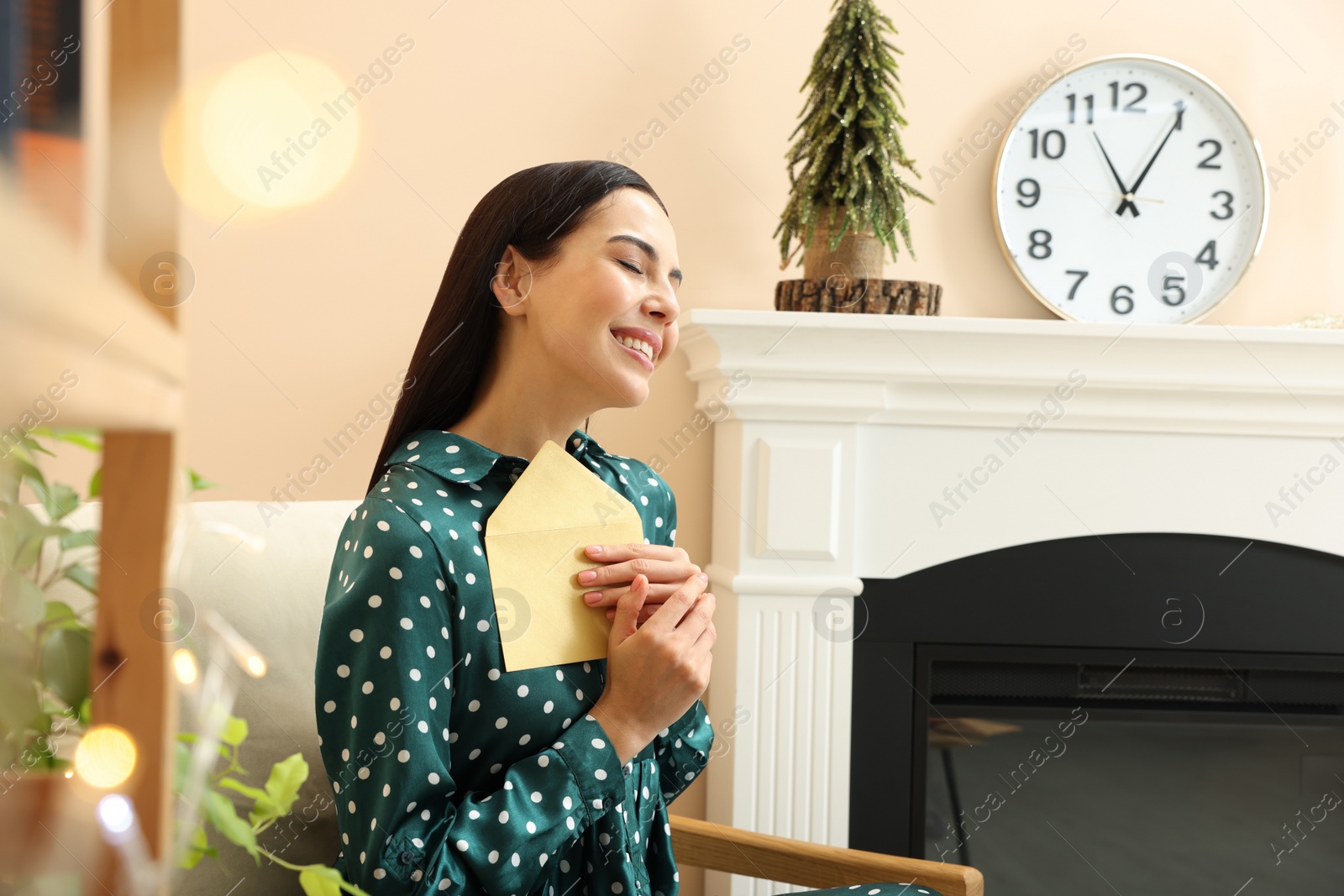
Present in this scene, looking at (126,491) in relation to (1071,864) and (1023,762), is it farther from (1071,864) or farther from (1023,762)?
(1071,864)

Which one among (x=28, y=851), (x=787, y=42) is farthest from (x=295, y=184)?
(x=28, y=851)

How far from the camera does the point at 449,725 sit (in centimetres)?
88

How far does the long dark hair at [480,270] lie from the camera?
98 cm

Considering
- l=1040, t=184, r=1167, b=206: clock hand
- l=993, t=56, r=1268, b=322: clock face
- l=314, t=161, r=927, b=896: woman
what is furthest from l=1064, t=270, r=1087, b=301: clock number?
l=314, t=161, r=927, b=896: woman

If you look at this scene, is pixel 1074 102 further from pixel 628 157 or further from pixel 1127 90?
pixel 628 157

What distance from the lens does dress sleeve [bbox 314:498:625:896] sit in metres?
0.79

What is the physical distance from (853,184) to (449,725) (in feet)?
3.45

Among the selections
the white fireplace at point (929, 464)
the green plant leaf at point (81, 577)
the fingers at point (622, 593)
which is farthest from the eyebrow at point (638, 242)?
the green plant leaf at point (81, 577)

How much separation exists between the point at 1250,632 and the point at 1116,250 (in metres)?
0.71

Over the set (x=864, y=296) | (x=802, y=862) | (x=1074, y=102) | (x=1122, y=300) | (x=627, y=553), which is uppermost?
(x=1074, y=102)

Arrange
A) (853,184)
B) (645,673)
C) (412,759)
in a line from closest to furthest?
1. (412,759)
2. (645,673)
3. (853,184)

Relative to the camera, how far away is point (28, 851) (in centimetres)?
25

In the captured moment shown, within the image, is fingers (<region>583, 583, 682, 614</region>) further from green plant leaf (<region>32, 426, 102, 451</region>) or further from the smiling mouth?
green plant leaf (<region>32, 426, 102, 451</region>)

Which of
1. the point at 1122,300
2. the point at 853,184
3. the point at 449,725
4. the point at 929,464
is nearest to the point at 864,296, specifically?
the point at 853,184
